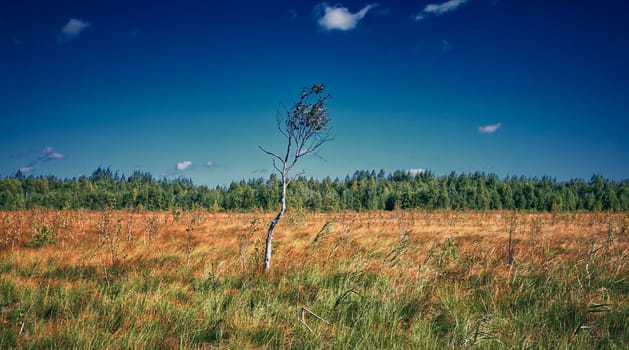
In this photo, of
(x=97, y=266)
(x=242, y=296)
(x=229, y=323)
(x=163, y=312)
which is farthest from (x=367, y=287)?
(x=97, y=266)

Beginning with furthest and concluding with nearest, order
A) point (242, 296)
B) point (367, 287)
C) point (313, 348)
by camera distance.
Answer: point (367, 287), point (242, 296), point (313, 348)

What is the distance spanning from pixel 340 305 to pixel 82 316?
2660 millimetres

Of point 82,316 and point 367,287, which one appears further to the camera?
point 367,287

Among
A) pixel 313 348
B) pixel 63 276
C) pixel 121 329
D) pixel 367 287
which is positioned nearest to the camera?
pixel 313 348

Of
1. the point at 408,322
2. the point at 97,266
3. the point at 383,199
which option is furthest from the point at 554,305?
the point at 383,199

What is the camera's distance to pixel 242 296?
Answer: 4.09 meters

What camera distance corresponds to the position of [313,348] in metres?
2.79

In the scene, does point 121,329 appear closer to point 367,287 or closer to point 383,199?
point 367,287

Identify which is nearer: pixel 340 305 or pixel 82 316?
pixel 82 316

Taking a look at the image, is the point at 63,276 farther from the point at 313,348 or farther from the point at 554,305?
the point at 554,305

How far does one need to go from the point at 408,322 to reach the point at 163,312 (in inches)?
102

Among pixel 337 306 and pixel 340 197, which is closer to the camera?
pixel 337 306

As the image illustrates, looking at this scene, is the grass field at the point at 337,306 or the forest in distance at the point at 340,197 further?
the forest in distance at the point at 340,197

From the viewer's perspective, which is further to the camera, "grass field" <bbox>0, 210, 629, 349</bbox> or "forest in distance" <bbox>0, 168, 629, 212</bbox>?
"forest in distance" <bbox>0, 168, 629, 212</bbox>
